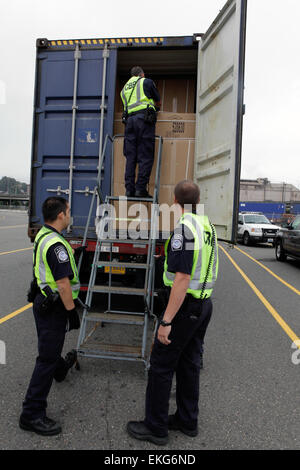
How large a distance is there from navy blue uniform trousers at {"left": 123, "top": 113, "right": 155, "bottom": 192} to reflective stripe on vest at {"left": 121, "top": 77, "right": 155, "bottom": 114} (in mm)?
111

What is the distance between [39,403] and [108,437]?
53 centimetres

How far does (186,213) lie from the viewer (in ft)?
7.52

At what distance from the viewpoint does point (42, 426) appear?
2295 millimetres

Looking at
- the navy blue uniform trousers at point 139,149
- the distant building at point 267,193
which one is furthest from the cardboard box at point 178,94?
the distant building at point 267,193

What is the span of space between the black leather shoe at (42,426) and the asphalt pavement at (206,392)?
0.04 m

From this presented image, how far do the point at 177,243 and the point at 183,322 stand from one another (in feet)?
1.73

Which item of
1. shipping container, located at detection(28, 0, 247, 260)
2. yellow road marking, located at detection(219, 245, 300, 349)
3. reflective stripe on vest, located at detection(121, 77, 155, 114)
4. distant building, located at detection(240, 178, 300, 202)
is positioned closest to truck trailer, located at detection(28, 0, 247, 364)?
shipping container, located at detection(28, 0, 247, 260)

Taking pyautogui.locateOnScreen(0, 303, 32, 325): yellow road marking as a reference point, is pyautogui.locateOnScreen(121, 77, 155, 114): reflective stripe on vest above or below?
above

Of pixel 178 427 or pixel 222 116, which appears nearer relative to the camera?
pixel 178 427

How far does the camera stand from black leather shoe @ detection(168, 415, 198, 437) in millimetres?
2348

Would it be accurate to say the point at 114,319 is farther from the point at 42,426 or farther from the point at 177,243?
the point at 177,243

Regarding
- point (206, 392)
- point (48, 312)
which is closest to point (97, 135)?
point (48, 312)

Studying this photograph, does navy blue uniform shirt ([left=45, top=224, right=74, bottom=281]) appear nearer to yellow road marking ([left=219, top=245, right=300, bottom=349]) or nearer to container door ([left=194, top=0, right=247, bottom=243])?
container door ([left=194, top=0, right=247, bottom=243])

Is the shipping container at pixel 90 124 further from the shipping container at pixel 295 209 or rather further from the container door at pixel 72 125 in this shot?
the shipping container at pixel 295 209
